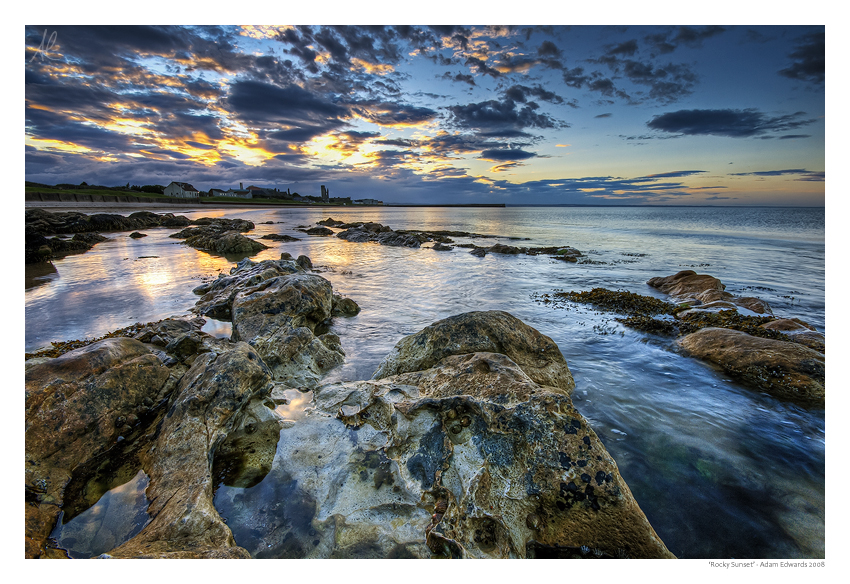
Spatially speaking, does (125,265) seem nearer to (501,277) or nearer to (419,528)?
(501,277)

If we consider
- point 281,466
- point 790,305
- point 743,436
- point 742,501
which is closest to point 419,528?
point 281,466

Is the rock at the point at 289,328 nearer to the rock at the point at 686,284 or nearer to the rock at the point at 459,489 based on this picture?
the rock at the point at 459,489

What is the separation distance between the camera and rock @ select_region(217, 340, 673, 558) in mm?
2582

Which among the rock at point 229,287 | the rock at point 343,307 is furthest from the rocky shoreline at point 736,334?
the rock at point 229,287

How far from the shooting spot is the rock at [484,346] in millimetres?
4695

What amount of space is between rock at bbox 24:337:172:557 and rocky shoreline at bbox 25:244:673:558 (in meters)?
0.01

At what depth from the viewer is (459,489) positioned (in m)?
2.88

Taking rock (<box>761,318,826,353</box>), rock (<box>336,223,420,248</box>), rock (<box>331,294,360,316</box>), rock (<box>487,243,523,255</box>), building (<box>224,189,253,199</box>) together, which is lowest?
rock (<box>761,318,826,353</box>)

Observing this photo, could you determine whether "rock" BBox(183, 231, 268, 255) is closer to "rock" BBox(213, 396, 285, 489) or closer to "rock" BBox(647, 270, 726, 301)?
"rock" BBox(213, 396, 285, 489)

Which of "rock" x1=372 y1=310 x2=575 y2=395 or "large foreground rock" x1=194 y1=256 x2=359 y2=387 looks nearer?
"rock" x1=372 y1=310 x2=575 y2=395

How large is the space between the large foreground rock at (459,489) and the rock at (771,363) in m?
4.84

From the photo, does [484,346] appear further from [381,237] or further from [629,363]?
[381,237]

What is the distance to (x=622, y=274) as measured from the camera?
1630cm

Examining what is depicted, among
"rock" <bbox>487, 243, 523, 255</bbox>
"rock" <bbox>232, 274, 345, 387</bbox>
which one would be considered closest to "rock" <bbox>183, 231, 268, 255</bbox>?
"rock" <bbox>232, 274, 345, 387</bbox>
